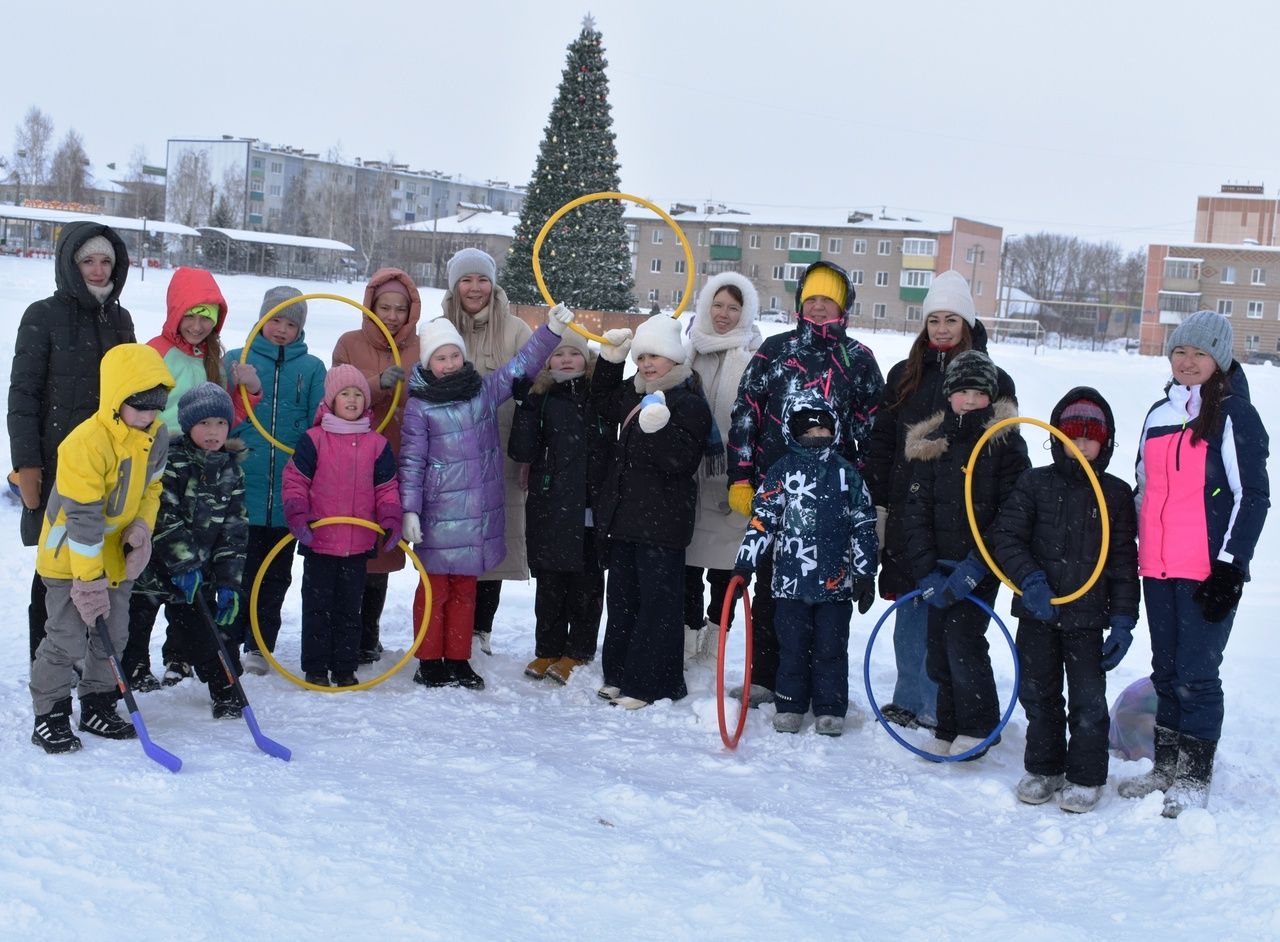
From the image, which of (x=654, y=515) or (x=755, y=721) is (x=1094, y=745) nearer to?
(x=755, y=721)

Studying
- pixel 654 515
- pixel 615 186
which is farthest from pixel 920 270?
pixel 654 515

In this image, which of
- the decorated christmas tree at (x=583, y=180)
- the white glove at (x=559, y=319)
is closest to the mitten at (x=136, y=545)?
the white glove at (x=559, y=319)

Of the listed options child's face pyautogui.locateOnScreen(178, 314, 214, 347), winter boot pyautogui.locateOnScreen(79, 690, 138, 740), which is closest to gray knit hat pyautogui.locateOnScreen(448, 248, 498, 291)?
child's face pyautogui.locateOnScreen(178, 314, 214, 347)

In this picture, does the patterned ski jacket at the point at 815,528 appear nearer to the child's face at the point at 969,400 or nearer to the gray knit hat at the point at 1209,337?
the child's face at the point at 969,400

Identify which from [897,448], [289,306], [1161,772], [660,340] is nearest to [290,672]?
[289,306]

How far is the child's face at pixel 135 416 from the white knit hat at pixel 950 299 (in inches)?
136

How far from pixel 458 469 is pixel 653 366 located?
110cm

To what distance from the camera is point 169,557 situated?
5281 millimetres

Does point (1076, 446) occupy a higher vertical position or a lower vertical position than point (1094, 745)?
higher

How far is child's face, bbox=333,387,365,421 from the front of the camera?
5.91 m

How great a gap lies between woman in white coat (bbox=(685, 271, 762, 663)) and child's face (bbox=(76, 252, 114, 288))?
2822 mm

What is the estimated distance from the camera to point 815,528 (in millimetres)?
5613

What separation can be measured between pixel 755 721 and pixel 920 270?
2573 inches

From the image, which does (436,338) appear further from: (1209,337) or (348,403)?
(1209,337)
